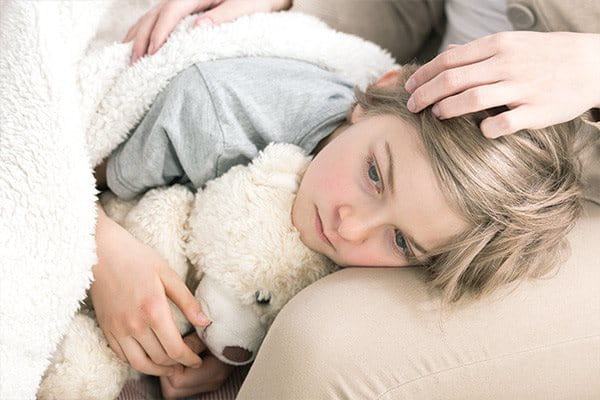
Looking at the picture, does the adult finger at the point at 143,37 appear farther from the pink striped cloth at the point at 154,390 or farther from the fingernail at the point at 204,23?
the pink striped cloth at the point at 154,390

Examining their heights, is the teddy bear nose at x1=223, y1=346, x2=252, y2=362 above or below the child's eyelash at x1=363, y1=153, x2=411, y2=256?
below

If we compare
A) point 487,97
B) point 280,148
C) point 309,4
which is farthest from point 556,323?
point 309,4

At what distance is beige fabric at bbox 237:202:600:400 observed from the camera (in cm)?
78

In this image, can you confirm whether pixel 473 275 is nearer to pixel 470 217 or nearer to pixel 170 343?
pixel 470 217

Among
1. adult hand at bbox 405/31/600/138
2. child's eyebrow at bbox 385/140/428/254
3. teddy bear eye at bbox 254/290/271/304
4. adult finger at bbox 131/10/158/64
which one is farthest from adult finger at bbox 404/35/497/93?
adult finger at bbox 131/10/158/64

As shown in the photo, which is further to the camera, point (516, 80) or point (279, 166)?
point (279, 166)

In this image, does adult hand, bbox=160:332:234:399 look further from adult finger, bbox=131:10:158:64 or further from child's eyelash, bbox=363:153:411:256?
adult finger, bbox=131:10:158:64

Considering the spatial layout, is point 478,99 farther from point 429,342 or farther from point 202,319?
point 202,319

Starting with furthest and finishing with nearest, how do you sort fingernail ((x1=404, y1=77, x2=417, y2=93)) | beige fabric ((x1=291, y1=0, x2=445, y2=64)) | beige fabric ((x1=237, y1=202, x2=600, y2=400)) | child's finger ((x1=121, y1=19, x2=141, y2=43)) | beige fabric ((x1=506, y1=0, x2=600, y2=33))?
beige fabric ((x1=291, y1=0, x2=445, y2=64)) < child's finger ((x1=121, y1=19, x2=141, y2=43)) < beige fabric ((x1=506, y1=0, x2=600, y2=33)) < fingernail ((x1=404, y1=77, x2=417, y2=93)) < beige fabric ((x1=237, y1=202, x2=600, y2=400))

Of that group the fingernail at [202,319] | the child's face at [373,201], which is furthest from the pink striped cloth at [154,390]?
the child's face at [373,201]

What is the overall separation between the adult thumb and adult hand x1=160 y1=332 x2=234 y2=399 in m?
0.07

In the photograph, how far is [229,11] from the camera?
1.10 m

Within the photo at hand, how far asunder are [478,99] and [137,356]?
497 mm

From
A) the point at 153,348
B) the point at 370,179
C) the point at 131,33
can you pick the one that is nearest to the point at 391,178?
the point at 370,179
